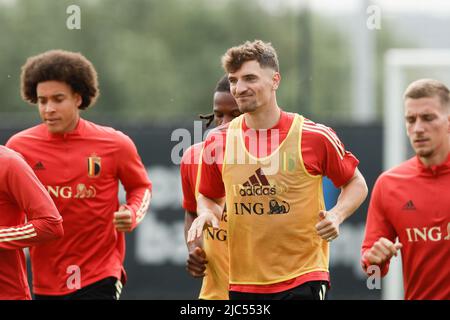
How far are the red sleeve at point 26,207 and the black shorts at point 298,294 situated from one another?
4.59 feet

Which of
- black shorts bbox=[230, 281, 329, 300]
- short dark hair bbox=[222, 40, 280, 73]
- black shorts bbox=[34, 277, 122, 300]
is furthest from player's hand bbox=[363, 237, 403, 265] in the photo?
black shorts bbox=[34, 277, 122, 300]

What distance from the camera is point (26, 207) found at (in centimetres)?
775

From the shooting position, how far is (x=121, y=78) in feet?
147

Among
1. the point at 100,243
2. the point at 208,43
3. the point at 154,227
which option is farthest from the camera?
the point at 208,43

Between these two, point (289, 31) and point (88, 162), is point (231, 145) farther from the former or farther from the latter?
point (289, 31)

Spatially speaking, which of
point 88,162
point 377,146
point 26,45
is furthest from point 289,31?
point 88,162

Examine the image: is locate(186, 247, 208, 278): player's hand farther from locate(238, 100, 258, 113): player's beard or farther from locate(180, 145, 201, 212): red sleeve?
locate(238, 100, 258, 113): player's beard

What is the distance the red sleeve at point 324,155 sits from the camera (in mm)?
8039

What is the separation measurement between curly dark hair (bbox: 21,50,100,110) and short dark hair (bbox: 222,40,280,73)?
1.72 m

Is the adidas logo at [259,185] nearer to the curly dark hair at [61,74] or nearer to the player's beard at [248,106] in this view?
the player's beard at [248,106]

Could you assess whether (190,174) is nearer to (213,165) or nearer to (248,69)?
(213,165)

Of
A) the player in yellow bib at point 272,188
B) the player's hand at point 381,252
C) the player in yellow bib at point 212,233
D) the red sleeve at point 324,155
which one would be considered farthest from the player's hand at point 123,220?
the player's hand at point 381,252

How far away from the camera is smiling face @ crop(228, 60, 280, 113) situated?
8031mm
